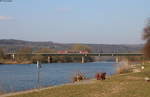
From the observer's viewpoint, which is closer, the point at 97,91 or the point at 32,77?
the point at 97,91

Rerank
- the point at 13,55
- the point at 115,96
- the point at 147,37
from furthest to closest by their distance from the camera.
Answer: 1. the point at 13,55
2. the point at 147,37
3. the point at 115,96

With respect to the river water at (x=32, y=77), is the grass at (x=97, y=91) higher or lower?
higher

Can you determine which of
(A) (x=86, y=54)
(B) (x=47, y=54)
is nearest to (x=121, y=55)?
(A) (x=86, y=54)

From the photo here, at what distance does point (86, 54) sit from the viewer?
144750mm

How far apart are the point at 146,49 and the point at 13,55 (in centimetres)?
8549

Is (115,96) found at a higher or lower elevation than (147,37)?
lower

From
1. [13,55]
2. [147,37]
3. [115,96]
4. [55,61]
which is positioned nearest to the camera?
[115,96]

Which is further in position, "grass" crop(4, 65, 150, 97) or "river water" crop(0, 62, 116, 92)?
"river water" crop(0, 62, 116, 92)

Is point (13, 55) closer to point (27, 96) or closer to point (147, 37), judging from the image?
point (147, 37)

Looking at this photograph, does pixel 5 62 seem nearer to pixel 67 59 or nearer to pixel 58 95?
pixel 67 59

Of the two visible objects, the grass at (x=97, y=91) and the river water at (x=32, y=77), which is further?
the river water at (x=32, y=77)

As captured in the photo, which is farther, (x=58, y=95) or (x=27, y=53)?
(x=27, y=53)

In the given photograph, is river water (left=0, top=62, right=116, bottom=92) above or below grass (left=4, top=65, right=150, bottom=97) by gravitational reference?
below

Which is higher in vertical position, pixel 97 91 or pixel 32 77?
pixel 97 91
